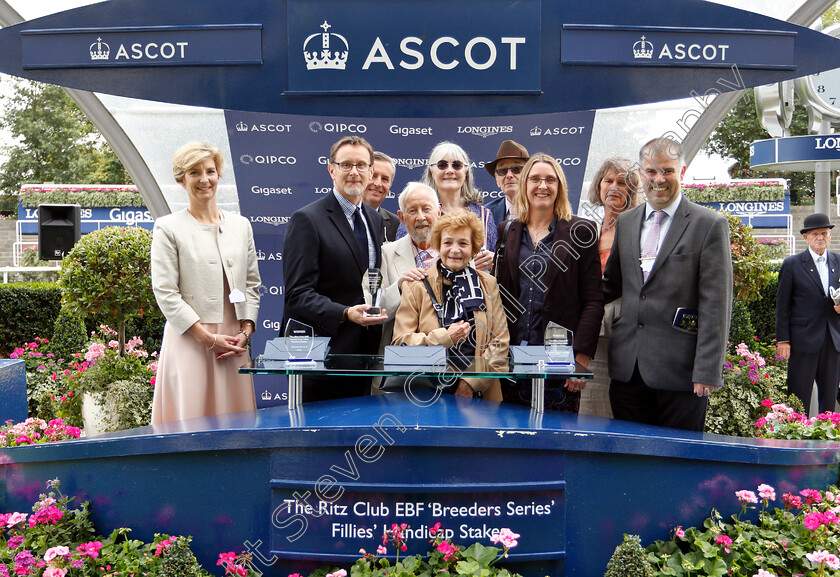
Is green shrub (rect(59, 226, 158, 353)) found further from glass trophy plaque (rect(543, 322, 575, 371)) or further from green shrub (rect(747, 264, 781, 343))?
green shrub (rect(747, 264, 781, 343))

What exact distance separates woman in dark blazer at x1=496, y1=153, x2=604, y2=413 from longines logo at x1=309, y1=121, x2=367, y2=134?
1936mm

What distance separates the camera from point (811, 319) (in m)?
6.06

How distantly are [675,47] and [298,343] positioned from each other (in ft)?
7.87

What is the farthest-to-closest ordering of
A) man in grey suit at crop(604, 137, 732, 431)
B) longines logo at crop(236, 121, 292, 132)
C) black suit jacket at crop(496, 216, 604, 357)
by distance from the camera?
longines logo at crop(236, 121, 292, 132), black suit jacket at crop(496, 216, 604, 357), man in grey suit at crop(604, 137, 732, 431)

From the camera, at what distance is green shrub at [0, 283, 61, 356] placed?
9.04 metres

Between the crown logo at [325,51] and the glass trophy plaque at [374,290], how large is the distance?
1128mm

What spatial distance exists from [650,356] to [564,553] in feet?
3.29

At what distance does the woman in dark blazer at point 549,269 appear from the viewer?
11.4 feet

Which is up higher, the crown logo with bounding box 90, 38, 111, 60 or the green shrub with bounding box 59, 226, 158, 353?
the crown logo with bounding box 90, 38, 111, 60

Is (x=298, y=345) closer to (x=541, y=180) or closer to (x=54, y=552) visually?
(x=54, y=552)

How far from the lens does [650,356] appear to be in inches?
129

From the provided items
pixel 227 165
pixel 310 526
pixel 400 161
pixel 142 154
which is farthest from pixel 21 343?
pixel 310 526

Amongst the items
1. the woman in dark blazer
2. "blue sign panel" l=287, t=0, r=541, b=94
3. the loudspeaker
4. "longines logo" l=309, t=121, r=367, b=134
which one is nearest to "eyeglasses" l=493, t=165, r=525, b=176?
"blue sign panel" l=287, t=0, r=541, b=94

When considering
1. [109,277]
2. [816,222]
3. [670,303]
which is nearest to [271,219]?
[109,277]
